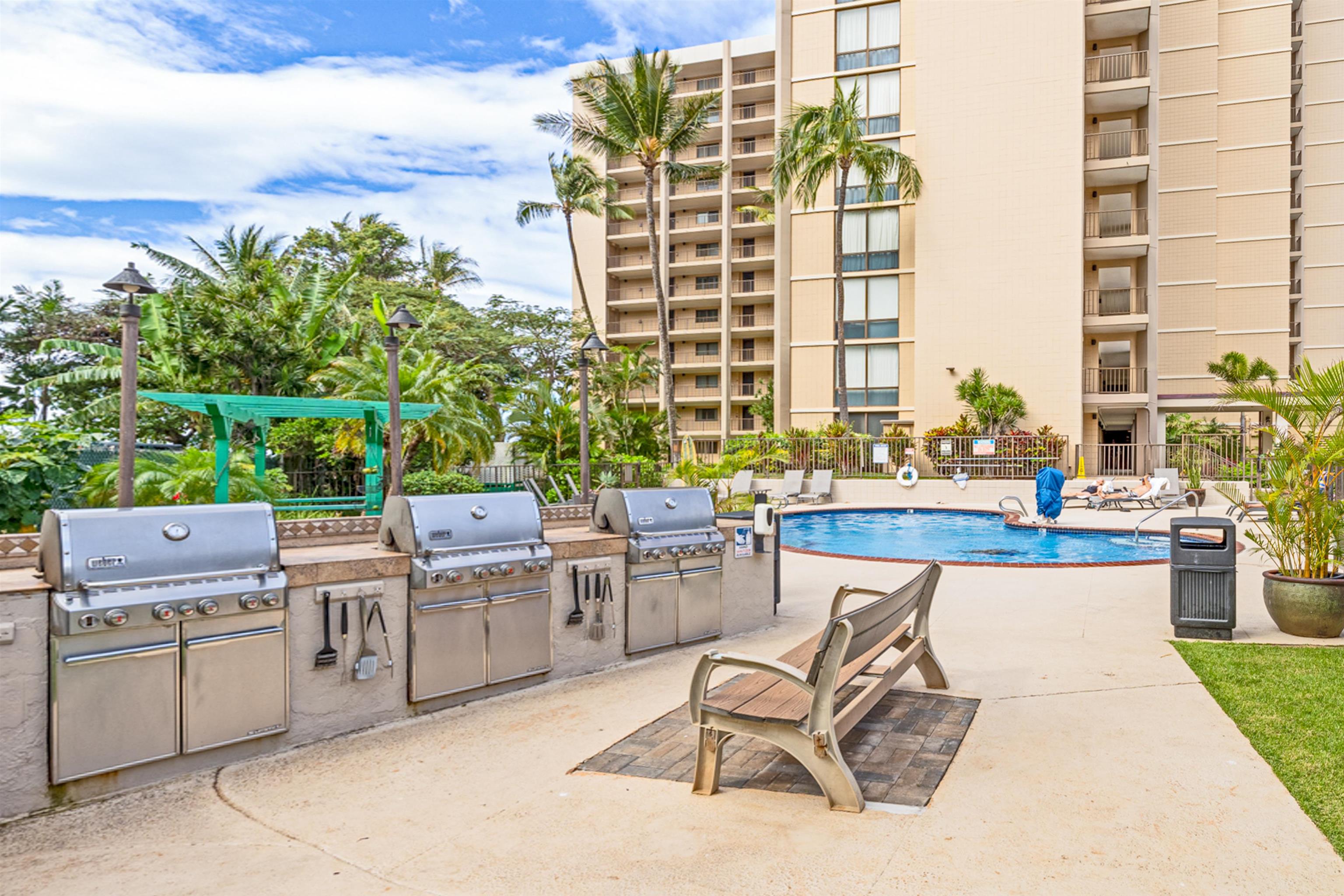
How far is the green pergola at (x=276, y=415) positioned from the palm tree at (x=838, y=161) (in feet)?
68.9

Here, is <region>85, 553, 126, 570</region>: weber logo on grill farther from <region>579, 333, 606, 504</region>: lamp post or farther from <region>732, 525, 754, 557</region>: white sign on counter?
<region>579, 333, 606, 504</region>: lamp post

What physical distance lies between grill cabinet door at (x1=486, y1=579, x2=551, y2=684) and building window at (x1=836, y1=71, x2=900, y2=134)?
3370cm

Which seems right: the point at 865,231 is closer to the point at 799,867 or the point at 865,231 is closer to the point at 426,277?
the point at 426,277

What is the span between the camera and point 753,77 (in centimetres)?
4956

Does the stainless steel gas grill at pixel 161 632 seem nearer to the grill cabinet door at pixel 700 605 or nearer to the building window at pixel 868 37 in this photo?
the grill cabinet door at pixel 700 605

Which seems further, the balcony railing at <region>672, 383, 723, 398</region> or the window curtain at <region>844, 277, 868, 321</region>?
the balcony railing at <region>672, 383, 723, 398</region>

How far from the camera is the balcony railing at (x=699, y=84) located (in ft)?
166

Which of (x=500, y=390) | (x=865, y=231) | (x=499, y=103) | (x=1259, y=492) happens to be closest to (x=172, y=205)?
(x=499, y=103)

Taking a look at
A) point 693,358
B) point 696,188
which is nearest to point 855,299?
point 693,358

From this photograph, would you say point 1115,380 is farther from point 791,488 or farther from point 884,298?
point 791,488

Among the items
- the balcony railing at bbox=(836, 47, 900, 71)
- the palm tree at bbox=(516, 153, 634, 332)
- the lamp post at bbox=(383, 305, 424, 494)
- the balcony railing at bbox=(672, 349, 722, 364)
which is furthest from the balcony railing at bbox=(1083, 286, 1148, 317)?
the lamp post at bbox=(383, 305, 424, 494)

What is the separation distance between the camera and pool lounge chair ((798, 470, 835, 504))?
26.4 m

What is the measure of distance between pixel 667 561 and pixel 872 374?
29869 millimetres

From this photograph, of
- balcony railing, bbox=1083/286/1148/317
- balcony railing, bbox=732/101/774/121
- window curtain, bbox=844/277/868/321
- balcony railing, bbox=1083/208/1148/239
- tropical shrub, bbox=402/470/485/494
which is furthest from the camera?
balcony railing, bbox=732/101/774/121
